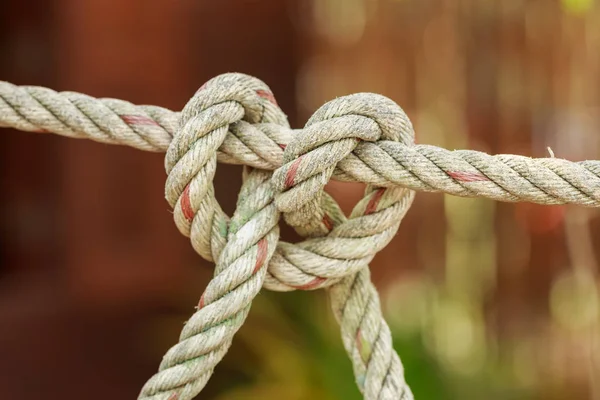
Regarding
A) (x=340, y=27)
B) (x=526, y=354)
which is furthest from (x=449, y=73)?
(x=526, y=354)

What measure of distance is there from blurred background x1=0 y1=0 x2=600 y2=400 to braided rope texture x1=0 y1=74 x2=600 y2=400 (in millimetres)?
979

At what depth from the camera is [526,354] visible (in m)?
1.67

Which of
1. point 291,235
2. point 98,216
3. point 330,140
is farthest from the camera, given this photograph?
point 291,235

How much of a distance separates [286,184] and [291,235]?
1.47 m

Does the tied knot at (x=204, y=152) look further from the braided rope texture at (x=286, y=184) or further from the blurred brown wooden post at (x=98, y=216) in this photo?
the blurred brown wooden post at (x=98, y=216)

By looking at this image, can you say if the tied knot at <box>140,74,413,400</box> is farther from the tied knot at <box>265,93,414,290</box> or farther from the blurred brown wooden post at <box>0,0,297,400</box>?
the blurred brown wooden post at <box>0,0,297,400</box>

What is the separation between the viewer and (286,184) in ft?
1.34

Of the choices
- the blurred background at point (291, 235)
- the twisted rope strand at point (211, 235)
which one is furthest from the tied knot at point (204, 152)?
the blurred background at point (291, 235)

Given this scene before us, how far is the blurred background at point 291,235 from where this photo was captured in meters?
1.40

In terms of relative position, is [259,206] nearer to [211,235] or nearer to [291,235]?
[211,235]

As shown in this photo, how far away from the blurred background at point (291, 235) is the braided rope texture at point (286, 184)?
38.6 inches

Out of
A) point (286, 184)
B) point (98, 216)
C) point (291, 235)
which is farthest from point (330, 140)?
point (291, 235)

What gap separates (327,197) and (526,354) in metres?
1.46

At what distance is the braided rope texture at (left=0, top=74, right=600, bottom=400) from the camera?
0.41 meters
